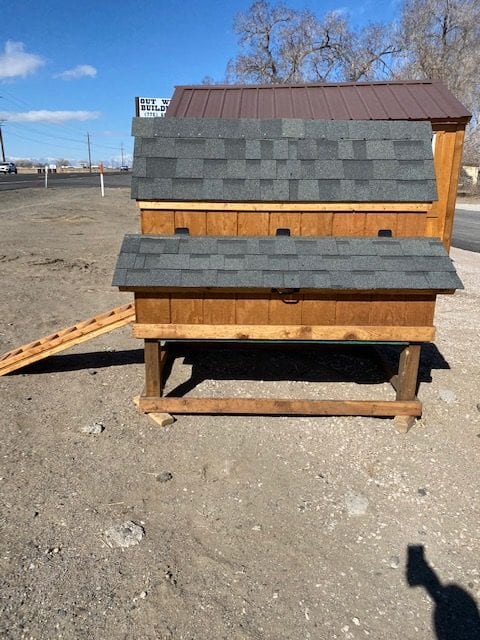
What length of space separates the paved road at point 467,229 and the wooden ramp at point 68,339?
13.9 m

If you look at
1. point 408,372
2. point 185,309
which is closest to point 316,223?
point 185,309

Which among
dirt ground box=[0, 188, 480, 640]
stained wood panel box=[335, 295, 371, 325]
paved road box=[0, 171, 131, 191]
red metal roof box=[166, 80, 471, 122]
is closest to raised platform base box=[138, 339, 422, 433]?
dirt ground box=[0, 188, 480, 640]

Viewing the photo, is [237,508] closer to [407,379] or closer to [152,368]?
[152,368]

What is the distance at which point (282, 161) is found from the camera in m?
4.75

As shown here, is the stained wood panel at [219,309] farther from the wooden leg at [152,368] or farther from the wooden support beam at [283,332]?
the wooden leg at [152,368]

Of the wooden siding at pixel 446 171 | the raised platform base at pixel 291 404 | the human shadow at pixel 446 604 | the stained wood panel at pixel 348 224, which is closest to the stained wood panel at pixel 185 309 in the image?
the raised platform base at pixel 291 404

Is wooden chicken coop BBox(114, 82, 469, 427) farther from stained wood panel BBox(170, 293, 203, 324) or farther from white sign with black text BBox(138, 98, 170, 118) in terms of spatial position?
white sign with black text BBox(138, 98, 170, 118)

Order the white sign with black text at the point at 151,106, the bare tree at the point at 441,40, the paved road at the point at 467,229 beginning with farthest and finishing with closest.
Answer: the bare tree at the point at 441,40
the white sign with black text at the point at 151,106
the paved road at the point at 467,229

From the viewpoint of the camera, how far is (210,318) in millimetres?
4578

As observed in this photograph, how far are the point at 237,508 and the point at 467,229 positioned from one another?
21.3 metres

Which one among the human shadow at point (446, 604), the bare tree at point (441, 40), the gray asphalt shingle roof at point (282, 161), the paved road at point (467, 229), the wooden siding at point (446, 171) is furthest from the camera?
the bare tree at point (441, 40)

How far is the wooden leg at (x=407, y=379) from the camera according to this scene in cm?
473

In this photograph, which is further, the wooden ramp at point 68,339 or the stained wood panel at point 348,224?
the wooden ramp at point 68,339

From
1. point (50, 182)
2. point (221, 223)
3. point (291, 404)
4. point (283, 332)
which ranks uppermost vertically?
point (221, 223)
